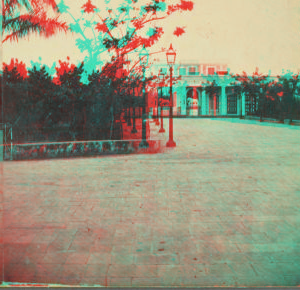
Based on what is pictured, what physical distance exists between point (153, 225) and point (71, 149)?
679 centimetres

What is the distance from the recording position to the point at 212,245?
139 inches

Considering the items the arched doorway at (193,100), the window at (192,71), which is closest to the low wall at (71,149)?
the arched doorway at (193,100)

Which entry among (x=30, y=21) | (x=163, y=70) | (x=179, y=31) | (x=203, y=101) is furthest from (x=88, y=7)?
(x=203, y=101)

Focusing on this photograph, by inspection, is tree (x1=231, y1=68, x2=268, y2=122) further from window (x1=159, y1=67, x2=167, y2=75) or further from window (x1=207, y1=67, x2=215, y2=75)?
window (x1=159, y1=67, x2=167, y2=75)

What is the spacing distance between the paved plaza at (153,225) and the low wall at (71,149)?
5.73 feet

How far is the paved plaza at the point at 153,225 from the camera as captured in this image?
9.70ft

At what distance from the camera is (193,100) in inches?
422

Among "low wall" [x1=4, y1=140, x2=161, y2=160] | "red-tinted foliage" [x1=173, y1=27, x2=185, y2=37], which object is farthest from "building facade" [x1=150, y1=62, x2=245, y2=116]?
"low wall" [x1=4, y1=140, x2=161, y2=160]

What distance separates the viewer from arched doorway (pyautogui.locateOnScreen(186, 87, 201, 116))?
31.4 feet

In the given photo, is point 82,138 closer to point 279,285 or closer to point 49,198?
point 49,198

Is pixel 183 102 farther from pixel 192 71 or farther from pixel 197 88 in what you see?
pixel 192 71

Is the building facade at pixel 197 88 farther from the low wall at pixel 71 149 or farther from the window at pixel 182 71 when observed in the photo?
the low wall at pixel 71 149

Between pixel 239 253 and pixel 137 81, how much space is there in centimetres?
851

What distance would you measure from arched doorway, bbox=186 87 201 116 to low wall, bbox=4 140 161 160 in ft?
5.48
